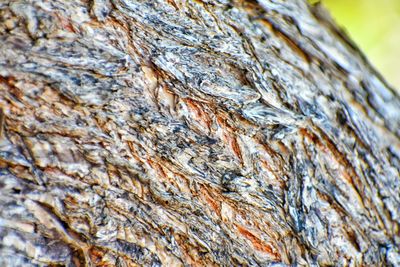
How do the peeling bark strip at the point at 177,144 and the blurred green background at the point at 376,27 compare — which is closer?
the peeling bark strip at the point at 177,144

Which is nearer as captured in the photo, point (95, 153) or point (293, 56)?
point (95, 153)

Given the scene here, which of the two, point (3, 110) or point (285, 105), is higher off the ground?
point (285, 105)

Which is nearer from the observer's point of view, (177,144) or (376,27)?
(177,144)

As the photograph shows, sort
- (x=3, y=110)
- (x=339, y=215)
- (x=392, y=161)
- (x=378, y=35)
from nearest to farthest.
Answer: (x=3, y=110)
(x=339, y=215)
(x=392, y=161)
(x=378, y=35)

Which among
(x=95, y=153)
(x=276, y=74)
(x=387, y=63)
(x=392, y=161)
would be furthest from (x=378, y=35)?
(x=95, y=153)

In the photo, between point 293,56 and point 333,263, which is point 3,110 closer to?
point 293,56
